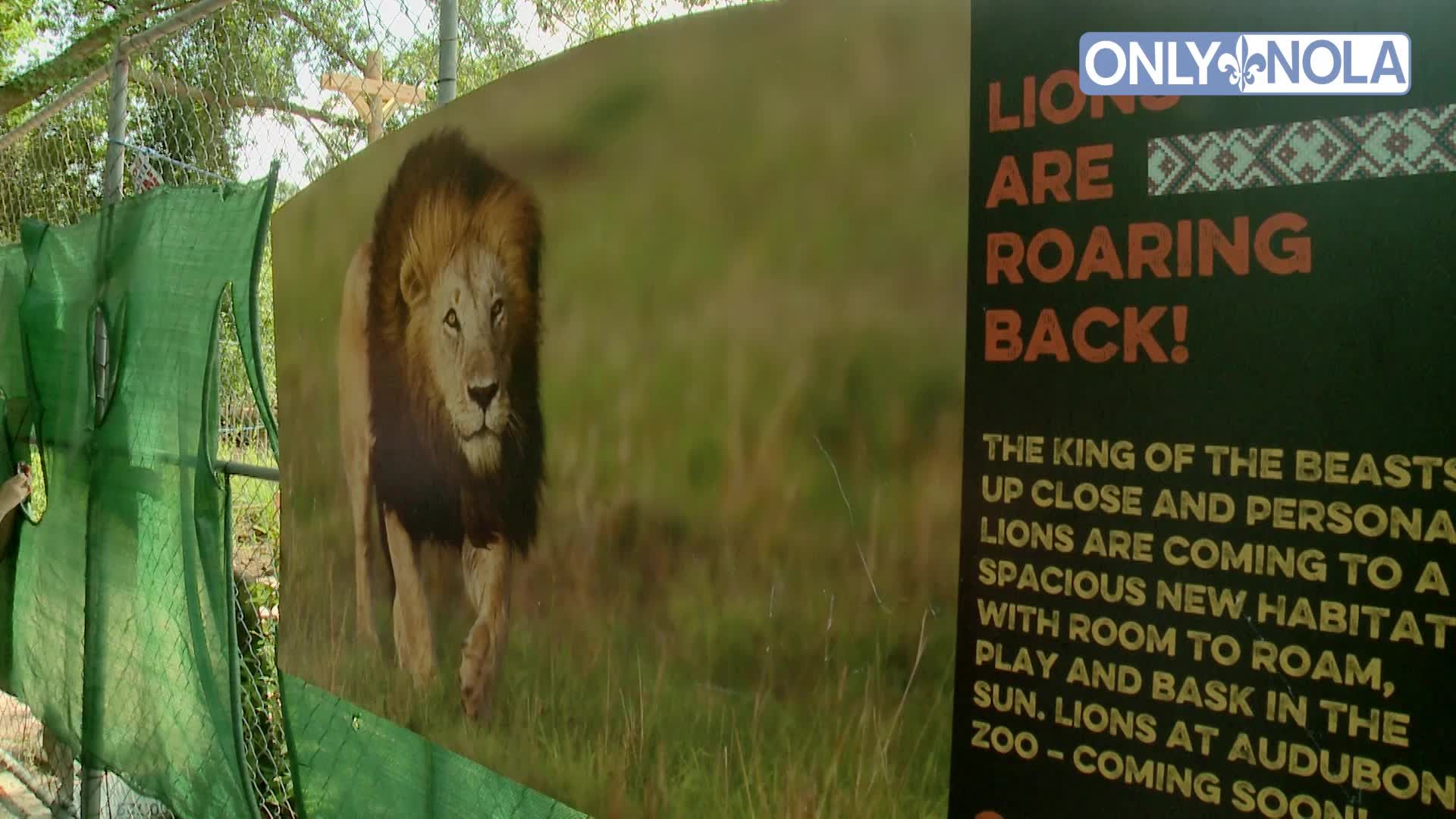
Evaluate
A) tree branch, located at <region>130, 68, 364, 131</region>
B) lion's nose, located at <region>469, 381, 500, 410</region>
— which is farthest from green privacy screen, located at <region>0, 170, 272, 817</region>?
lion's nose, located at <region>469, 381, 500, 410</region>

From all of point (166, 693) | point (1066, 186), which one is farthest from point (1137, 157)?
point (166, 693)

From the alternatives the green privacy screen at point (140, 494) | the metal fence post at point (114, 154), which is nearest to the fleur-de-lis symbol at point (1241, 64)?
the green privacy screen at point (140, 494)

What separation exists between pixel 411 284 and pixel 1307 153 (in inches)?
61.0

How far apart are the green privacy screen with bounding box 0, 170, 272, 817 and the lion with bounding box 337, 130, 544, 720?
26.0 inches

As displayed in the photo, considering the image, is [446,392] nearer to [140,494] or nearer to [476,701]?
[476,701]

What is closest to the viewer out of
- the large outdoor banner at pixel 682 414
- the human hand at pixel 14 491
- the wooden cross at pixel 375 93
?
the large outdoor banner at pixel 682 414

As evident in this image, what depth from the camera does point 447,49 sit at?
221cm

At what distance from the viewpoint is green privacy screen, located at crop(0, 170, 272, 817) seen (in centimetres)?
275

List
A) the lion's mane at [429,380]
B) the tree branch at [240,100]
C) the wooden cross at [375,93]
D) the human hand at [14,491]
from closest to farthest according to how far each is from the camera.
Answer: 1. the lion's mane at [429,380]
2. the wooden cross at [375,93]
3. the tree branch at [240,100]
4. the human hand at [14,491]

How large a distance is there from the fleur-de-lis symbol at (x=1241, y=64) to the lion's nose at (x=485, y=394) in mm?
1207

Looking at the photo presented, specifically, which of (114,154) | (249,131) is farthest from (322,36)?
(114,154)

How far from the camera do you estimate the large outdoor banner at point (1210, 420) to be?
3.19 feet

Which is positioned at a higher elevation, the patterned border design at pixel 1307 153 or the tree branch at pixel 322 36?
the tree branch at pixel 322 36

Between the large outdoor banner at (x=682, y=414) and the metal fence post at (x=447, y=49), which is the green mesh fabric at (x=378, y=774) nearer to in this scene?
the large outdoor banner at (x=682, y=414)
